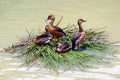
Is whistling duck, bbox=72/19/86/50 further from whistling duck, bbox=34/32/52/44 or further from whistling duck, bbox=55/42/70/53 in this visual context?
whistling duck, bbox=34/32/52/44

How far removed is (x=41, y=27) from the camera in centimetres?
369

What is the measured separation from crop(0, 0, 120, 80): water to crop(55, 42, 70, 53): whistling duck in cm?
24

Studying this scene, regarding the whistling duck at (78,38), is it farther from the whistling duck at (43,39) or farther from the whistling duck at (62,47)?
the whistling duck at (43,39)

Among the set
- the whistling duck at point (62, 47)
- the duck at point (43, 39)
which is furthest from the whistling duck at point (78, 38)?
the duck at point (43, 39)

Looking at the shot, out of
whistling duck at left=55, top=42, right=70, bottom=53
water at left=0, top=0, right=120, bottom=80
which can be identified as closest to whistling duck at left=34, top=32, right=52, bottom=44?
whistling duck at left=55, top=42, right=70, bottom=53

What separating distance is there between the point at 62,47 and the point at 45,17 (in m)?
1.05

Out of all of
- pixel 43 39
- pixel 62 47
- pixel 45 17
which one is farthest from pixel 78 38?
pixel 45 17

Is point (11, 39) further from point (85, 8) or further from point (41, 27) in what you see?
point (85, 8)

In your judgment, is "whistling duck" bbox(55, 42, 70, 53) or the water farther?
"whistling duck" bbox(55, 42, 70, 53)

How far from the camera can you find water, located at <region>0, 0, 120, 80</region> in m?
2.77

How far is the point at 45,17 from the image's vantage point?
13.1 ft

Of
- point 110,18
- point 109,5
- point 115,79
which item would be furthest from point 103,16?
point 115,79

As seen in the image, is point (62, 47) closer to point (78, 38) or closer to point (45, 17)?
point (78, 38)

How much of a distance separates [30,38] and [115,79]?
946 mm
